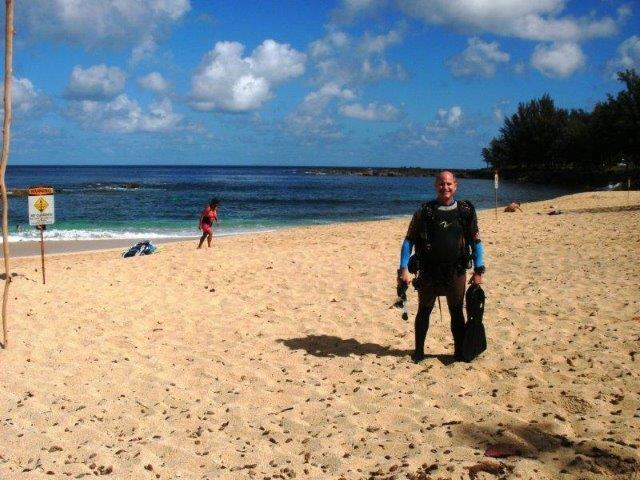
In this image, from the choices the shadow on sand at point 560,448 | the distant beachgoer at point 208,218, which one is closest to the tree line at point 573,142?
the distant beachgoer at point 208,218

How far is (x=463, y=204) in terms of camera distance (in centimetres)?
494

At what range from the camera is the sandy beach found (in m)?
3.75

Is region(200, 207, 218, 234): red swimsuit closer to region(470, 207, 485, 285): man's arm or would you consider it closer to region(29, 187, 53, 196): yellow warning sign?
region(29, 187, 53, 196): yellow warning sign

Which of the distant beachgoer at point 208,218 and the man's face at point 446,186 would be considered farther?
the distant beachgoer at point 208,218

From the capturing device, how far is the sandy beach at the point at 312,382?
12.3 ft

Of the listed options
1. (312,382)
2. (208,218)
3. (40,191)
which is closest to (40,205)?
(40,191)

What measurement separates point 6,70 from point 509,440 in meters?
5.96

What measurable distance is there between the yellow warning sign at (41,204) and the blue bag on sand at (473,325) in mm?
7552

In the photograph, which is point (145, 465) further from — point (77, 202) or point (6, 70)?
point (77, 202)

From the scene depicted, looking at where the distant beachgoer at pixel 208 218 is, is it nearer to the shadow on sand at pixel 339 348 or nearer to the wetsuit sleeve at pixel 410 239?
the shadow on sand at pixel 339 348

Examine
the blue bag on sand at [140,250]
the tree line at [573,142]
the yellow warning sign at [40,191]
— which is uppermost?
the tree line at [573,142]

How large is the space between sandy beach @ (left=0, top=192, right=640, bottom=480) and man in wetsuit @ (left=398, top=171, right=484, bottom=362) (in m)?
0.80

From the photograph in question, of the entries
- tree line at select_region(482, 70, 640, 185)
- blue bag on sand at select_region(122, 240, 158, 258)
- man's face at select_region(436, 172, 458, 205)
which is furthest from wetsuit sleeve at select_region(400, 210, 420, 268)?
tree line at select_region(482, 70, 640, 185)

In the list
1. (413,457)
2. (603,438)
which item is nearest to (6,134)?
(413,457)
